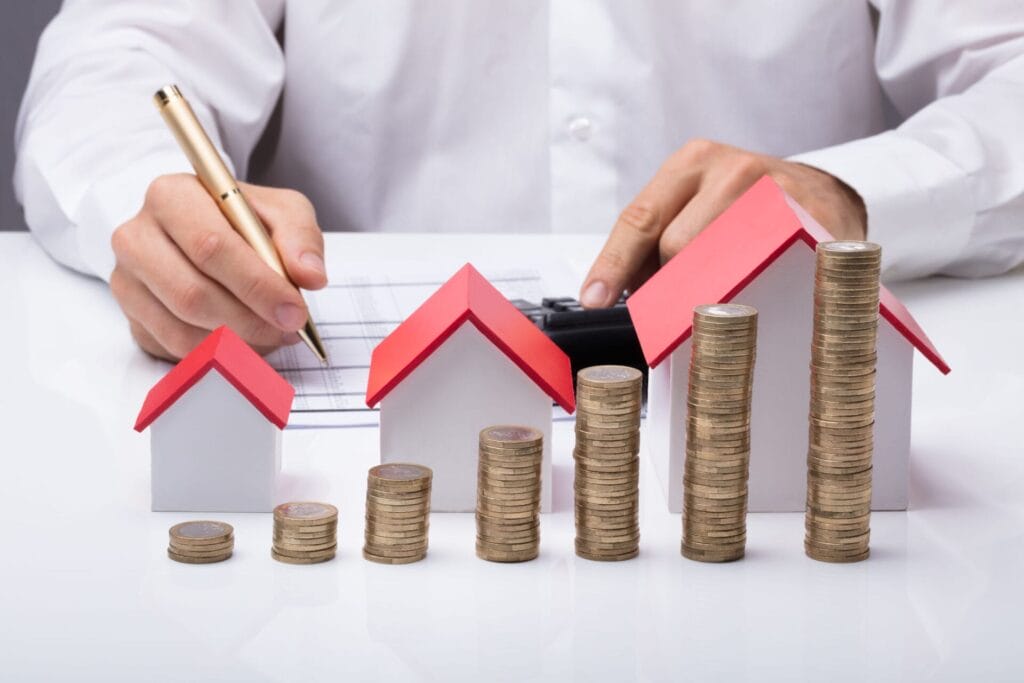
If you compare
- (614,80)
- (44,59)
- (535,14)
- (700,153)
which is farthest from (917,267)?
(44,59)

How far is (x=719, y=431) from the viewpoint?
52 centimetres

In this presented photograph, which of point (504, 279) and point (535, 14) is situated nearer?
point (504, 279)

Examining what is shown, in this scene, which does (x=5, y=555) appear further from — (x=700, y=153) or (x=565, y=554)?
(x=700, y=153)

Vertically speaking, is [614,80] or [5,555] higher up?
[614,80]

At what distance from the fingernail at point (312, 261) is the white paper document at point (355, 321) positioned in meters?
0.06

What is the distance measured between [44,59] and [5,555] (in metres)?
0.95

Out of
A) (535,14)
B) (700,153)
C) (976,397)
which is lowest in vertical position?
(976,397)

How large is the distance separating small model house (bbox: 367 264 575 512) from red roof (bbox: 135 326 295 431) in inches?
1.9

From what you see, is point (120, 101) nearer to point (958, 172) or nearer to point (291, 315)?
point (291, 315)

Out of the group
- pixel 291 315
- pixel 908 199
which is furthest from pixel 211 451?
pixel 908 199

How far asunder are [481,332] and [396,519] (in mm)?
101

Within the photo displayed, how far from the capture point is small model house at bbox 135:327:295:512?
0.58 metres

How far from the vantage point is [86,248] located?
1029 mm

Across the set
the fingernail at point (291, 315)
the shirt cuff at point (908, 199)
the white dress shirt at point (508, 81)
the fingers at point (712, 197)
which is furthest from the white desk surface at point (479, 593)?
the white dress shirt at point (508, 81)
